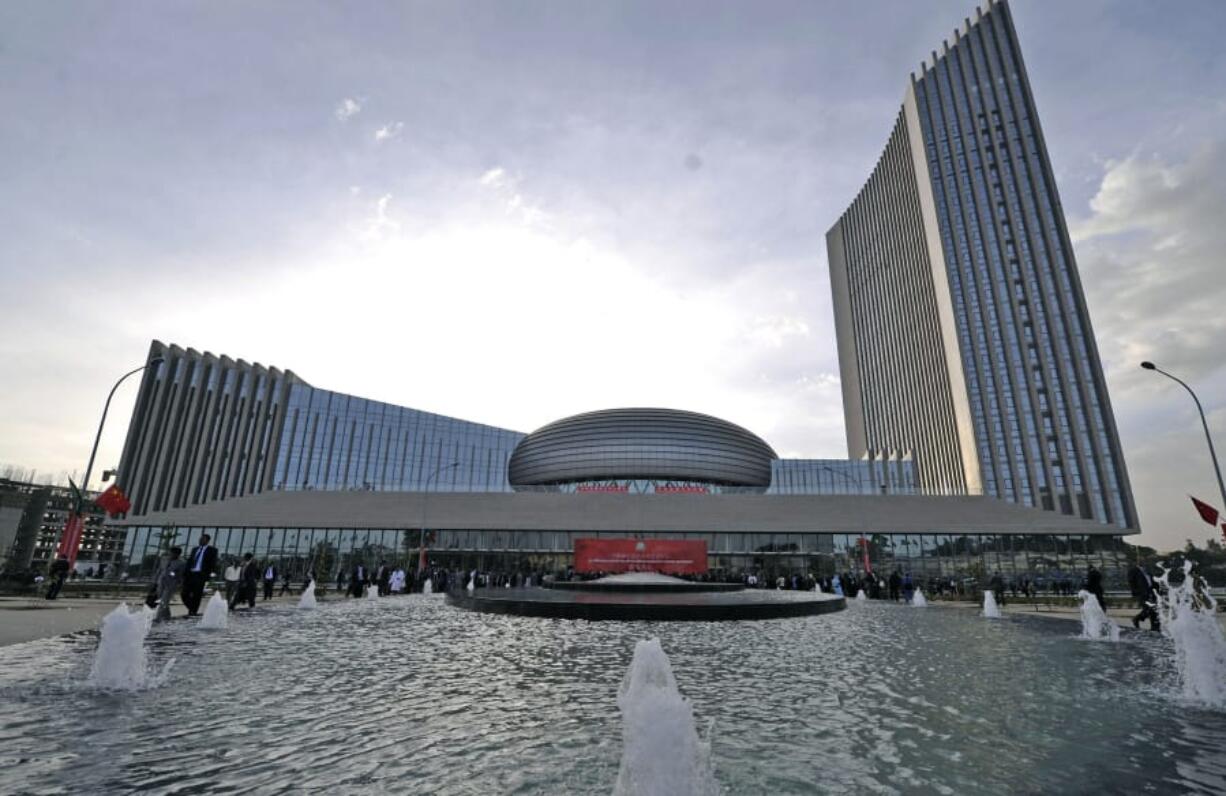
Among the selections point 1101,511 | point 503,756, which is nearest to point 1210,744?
point 503,756

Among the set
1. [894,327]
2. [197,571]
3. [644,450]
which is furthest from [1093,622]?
[894,327]

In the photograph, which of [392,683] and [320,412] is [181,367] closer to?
[320,412]

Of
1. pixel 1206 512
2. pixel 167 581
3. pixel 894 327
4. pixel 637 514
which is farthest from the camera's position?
pixel 894 327

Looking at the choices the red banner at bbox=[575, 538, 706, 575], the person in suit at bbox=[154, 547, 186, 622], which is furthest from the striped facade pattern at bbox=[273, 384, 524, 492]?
the person in suit at bbox=[154, 547, 186, 622]

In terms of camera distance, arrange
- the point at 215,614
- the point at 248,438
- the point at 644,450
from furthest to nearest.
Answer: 1. the point at 248,438
2. the point at 644,450
3. the point at 215,614

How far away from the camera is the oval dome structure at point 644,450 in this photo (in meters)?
85.4

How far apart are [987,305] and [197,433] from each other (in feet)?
397

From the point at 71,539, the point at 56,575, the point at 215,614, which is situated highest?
the point at 71,539

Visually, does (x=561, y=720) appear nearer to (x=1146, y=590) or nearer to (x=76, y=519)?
(x=1146, y=590)

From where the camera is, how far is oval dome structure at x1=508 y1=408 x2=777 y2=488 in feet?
280

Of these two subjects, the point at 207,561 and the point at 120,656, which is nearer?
the point at 120,656

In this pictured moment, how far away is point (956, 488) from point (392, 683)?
96.8 metres

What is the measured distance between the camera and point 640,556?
41281mm

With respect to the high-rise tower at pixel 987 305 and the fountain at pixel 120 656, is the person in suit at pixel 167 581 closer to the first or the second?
the fountain at pixel 120 656
